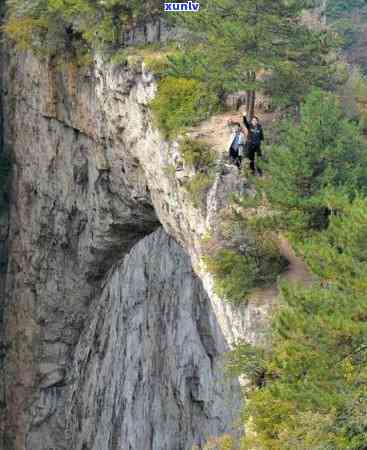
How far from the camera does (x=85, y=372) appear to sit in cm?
2620

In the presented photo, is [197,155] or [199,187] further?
[197,155]

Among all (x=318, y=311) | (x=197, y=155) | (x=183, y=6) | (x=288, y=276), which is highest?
(x=183, y=6)

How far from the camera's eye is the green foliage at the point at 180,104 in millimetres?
15789

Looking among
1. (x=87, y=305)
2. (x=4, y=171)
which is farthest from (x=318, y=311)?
Answer: (x=4, y=171)

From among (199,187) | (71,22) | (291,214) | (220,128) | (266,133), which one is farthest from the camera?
(71,22)

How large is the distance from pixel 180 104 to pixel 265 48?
2997mm

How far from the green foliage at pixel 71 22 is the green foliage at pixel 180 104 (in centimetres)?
232

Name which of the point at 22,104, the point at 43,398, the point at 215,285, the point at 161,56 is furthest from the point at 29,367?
the point at 215,285

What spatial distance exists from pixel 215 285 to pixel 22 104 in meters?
12.9

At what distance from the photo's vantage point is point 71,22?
1966 centimetres

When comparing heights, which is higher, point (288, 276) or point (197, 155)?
point (197, 155)

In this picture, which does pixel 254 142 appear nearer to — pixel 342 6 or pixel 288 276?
pixel 288 276

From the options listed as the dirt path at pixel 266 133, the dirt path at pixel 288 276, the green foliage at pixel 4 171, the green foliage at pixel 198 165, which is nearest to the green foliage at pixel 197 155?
the green foliage at pixel 198 165

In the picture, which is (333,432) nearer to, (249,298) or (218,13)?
(249,298)
